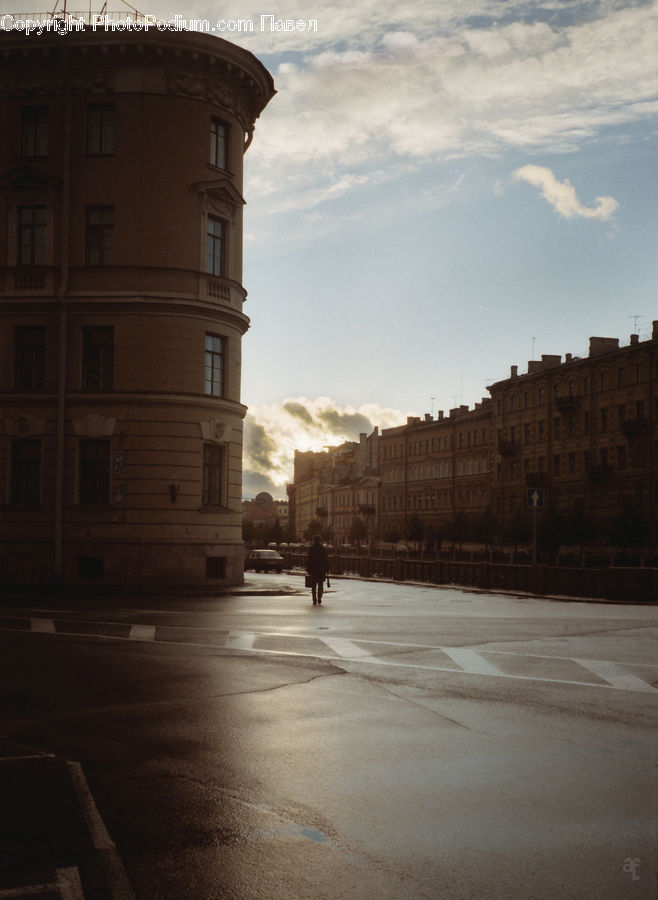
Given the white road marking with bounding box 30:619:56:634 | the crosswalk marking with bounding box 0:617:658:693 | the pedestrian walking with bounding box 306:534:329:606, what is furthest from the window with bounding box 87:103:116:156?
the crosswalk marking with bounding box 0:617:658:693

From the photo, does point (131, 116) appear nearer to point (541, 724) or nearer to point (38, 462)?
point (38, 462)

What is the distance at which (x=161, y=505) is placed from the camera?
3091cm

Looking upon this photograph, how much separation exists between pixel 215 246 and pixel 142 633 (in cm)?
Answer: 1953

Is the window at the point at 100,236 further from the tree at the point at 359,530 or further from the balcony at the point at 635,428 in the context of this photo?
the tree at the point at 359,530

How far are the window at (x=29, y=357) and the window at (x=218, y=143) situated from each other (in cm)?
811

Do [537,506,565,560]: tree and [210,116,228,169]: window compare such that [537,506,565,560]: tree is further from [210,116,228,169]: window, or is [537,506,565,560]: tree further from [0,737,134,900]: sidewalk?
[0,737,134,900]: sidewalk

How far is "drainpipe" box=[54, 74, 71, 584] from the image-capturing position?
30422 millimetres

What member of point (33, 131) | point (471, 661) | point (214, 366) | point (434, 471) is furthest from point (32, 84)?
point (434, 471)

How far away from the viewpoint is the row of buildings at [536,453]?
2891 inches

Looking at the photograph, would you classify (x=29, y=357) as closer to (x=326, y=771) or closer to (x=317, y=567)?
(x=317, y=567)

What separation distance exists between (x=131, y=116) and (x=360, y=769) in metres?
28.7

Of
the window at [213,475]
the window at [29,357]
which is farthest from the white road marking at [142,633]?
the window at [29,357]

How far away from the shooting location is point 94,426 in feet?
102

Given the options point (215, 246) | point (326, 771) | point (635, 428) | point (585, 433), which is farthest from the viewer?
point (585, 433)
